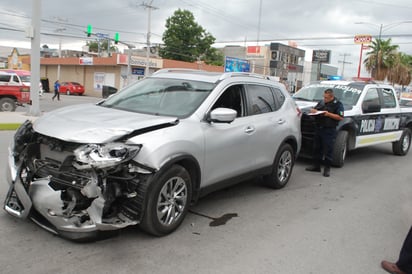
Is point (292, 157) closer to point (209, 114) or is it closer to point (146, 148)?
point (209, 114)

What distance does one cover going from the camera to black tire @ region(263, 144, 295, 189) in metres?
6.33

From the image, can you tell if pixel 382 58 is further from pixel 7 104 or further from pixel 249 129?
pixel 249 129

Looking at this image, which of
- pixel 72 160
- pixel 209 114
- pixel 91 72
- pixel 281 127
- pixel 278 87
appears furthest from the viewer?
pixel 91 72

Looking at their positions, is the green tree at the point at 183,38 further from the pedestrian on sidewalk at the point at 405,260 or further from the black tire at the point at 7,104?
the pedestrian on sidewalk at the point at 405,260

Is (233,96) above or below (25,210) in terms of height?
above

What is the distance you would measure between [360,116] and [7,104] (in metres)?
15.7

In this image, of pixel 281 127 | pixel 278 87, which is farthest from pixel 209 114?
pixel 278 87

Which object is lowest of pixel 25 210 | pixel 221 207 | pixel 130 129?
pixel 221 207

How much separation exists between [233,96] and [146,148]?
189cm

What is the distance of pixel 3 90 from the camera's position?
17875mm

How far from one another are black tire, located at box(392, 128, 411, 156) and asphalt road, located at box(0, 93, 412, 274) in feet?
15.7

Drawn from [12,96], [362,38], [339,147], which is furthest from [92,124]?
[362,38]

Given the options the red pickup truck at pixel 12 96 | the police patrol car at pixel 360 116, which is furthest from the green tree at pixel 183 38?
the police patrol car at pixel 360 116

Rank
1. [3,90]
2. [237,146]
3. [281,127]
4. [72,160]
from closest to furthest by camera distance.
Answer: [72,160] < [237,146] < [281,127] < [3,90]
